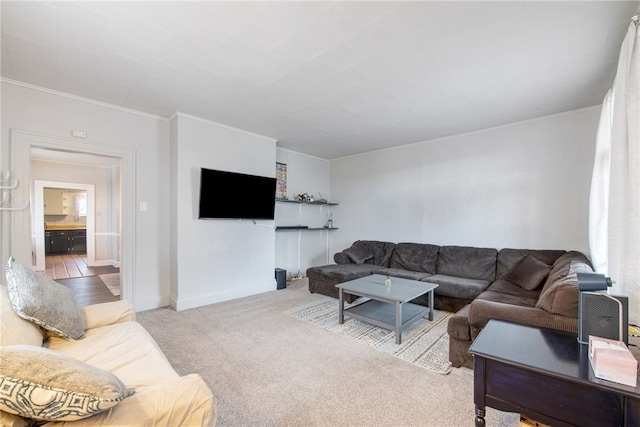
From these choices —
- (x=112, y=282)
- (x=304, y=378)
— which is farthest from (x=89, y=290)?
(x=304, y=378)

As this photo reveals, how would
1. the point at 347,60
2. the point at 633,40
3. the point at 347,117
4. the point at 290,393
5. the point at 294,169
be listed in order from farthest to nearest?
1. the point at 294,169
2. the point at 347,117
3. the point at 347,60
4. the point at 290,393
5. the point at 633,40

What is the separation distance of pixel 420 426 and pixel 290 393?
885mm

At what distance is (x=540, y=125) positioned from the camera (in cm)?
384

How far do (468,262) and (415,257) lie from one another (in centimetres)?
80

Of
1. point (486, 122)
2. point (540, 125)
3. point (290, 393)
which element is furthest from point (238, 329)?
point (540, 125)

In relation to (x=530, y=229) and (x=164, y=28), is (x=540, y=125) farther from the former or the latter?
(x=164, y=28)

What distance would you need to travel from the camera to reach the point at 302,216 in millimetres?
5902

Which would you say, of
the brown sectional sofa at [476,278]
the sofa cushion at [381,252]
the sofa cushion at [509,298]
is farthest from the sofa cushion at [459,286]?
the sofa cushion at [381,252]

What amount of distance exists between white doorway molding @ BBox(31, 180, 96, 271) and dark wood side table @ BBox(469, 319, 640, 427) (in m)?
7.76

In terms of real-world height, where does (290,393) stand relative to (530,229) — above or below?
below

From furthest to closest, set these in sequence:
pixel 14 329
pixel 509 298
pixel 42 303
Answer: pixel 509 298 < pixel 42 303 < pixel 14 329

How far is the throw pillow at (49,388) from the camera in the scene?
83cm

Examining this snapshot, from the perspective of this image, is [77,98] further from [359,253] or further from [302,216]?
[359,253]

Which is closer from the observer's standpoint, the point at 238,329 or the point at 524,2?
the point at 524,2
